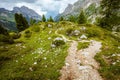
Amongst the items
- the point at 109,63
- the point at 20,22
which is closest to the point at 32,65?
the point at 109,63

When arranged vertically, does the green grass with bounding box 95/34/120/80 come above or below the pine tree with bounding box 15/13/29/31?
below

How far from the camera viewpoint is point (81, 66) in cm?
2122

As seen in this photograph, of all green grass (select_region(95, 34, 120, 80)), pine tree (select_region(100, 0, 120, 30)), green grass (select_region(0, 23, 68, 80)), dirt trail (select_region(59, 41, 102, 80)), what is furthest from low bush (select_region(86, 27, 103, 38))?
green grass (select_region(95, 34, 120, 80))

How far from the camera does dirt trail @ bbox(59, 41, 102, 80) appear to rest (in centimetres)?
1891

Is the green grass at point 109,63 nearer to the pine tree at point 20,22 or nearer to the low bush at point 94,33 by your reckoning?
the low bush at point 94,33

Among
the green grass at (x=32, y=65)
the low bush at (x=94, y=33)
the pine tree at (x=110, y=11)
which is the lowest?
the green grass at (x=32, y=65)

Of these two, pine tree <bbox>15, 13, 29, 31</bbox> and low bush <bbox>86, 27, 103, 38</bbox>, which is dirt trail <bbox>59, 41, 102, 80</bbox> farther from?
pine tree <bbox>15, 13, 29, 31</bbox>

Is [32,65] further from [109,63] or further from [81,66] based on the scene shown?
[109,63]

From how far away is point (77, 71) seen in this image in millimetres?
20094

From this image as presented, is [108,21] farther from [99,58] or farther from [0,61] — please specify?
[0,61]

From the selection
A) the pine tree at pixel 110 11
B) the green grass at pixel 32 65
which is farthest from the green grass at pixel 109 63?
the pine tree at pixel 110 11

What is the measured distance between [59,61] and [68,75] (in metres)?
3.99

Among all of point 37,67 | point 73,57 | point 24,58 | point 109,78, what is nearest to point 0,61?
point 24,58

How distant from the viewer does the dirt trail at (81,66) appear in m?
18.9
